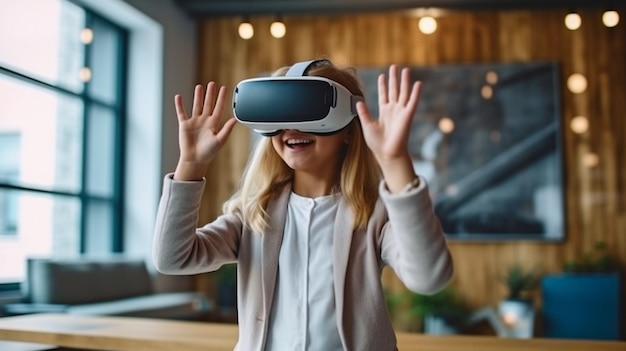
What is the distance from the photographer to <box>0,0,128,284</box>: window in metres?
4.44

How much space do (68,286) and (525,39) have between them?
4119mm

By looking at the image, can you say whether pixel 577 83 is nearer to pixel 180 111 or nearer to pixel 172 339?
pixel 172 339

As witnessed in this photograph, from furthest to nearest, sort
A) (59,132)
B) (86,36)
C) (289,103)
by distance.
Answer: (86,36), (59,132), (289,103)

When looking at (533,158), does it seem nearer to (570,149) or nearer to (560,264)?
(570,149)

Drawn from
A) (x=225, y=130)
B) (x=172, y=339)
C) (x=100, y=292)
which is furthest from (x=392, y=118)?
(x=100, y=292)

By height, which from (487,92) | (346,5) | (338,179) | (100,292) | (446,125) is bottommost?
(100,292)

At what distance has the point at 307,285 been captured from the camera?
112 centimetres

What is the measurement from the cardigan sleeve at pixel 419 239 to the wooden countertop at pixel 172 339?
21.8 inches

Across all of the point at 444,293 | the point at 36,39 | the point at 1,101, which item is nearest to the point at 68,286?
the point at 1,101

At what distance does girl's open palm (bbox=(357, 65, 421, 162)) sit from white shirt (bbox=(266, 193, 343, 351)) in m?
0.22

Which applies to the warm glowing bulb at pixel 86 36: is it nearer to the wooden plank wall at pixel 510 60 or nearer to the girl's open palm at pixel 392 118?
the wooden plank wall at pixel 510 60

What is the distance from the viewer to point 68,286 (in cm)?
453

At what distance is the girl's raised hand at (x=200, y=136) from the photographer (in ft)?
3.73

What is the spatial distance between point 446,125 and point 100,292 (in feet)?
10.0
